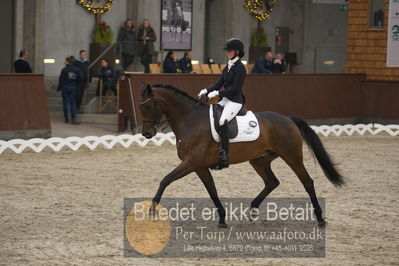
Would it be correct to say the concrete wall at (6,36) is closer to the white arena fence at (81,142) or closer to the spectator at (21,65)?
the spectator at (21,65)

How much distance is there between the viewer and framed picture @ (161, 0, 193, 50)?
3262 centimetres

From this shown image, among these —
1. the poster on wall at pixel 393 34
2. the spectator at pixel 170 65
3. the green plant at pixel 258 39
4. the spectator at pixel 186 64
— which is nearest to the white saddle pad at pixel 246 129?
the spectator at pixel 170 65

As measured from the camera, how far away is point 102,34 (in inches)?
1175

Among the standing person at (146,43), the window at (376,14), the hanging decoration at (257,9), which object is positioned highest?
the hanging decoration at (257,9)

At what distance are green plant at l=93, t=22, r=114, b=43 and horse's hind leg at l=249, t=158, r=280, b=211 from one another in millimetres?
17811

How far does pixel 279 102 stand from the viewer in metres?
25.0

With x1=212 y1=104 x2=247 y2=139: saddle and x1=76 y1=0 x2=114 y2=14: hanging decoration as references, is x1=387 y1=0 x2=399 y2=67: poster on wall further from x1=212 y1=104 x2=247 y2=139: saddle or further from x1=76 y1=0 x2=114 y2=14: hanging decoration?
x1=212 y1=104 x2=247 y2=139: saddle

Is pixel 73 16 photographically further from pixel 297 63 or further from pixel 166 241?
pixel 166 241

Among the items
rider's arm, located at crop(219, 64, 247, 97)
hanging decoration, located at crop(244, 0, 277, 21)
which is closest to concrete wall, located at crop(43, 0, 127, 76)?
hanging decoration, located at crop(244, 0, 277, 21)

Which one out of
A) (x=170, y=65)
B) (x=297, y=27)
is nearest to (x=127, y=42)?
(x=170, y=65)

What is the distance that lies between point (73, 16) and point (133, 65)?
8.61ft

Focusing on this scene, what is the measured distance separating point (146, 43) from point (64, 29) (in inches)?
100

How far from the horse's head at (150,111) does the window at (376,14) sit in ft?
53.9

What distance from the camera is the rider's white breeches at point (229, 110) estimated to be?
12.0 m
